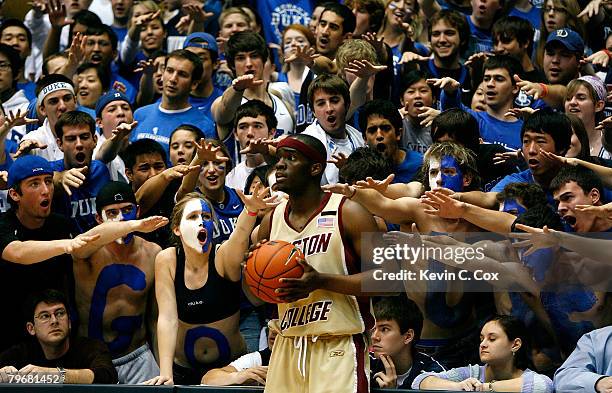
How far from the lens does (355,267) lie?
7.70 meters

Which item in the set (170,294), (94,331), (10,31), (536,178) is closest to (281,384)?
(170,294)

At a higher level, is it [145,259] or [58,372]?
[145,259]

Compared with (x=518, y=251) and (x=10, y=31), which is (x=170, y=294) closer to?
(x=518, y=251)

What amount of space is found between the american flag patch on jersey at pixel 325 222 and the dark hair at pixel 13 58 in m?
5.81

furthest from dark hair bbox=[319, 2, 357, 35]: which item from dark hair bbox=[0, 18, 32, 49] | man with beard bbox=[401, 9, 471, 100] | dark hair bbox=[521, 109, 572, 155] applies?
dark hair bbox=[0, 18, 32, 49]

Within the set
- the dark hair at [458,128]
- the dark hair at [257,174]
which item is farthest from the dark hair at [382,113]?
the dark hair at [257,174]

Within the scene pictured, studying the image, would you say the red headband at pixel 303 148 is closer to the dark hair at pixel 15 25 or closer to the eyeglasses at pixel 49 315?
the eyeglasses at pixel 49 315

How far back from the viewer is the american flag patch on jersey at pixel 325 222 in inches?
302

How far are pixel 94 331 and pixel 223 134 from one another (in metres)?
2.59

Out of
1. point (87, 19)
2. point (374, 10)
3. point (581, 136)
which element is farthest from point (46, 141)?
point (581, 136)

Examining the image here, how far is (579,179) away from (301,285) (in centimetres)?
231

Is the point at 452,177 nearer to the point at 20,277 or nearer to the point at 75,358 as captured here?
the point at 75,358

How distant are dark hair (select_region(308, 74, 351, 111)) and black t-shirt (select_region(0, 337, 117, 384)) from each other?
2977 millimetres

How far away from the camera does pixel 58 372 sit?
848cm
